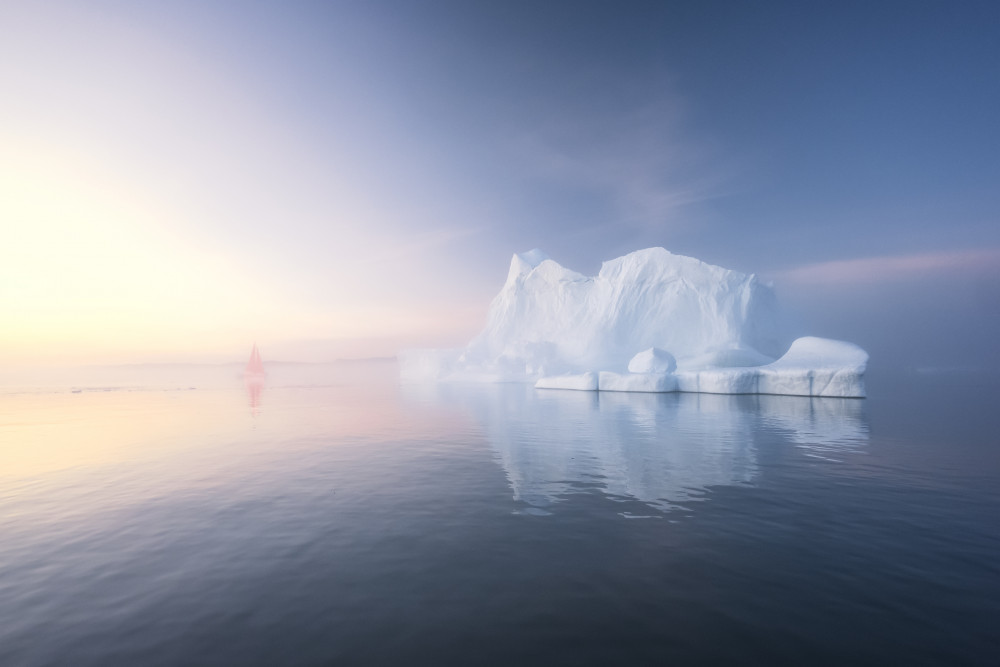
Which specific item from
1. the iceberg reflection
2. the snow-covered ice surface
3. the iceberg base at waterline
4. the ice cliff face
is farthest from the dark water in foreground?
the ice cliff face

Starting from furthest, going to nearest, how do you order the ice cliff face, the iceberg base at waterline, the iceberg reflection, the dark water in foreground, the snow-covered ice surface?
the ice cliff face, the snow-covered ice surface, the iceberg base at waterline, the iceberg reflection, the dark water in foreground

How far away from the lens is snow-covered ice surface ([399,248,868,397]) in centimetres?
3991

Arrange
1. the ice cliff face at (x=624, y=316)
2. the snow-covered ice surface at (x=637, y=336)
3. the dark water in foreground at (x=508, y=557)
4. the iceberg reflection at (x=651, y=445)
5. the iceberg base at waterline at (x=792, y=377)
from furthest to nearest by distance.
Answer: the ice cliff face at (x=624, y=316) < the snow-covered ice surface at (x=637, y=336) < the iceberg base at waterline at (x=792, y=377) < the iceberg reflection at (x=651, y=445) < the dark water in foreground at (x=508, y=557)

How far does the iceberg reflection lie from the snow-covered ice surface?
12131 mm

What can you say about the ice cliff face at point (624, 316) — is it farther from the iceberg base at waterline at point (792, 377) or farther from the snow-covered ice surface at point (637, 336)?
the iceberg base at waterline at point (792, 377)

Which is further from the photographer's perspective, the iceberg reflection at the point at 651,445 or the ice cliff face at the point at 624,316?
the ice cliff face at the point at 624,316

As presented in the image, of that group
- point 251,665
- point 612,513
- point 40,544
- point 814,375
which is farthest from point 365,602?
point 814,375

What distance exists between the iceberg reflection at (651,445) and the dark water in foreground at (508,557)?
0.46 ft

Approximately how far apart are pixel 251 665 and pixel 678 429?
698 inches

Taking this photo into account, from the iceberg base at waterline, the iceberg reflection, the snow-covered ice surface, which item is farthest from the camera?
the snow-covered ice surface

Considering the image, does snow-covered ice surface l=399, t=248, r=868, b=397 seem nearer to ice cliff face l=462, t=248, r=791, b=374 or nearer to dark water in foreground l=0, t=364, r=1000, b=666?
ice cliff face l=462, t=248, r=791, b=374

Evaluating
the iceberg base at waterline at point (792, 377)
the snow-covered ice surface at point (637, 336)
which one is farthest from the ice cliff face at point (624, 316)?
the iceberg base at waterline at point (792, 377)

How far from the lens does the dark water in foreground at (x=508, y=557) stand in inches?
164

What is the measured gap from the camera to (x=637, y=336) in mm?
60500
